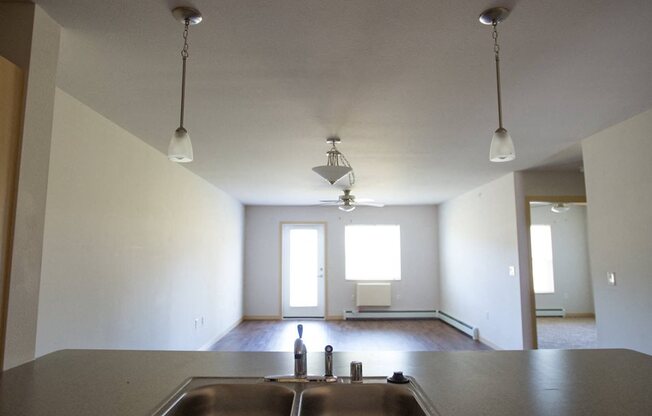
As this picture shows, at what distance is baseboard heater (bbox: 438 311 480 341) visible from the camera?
6109mm

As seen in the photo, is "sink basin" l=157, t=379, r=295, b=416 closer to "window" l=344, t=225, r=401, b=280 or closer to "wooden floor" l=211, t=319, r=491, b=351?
"wooden floor" l=211, t=319, r=491, b=351

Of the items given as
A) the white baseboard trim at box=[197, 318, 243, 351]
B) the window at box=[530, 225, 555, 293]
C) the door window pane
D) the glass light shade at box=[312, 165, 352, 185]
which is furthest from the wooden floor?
the glass light shade at box=[312, 165, 352, 185]

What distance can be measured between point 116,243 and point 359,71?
2.32 metres

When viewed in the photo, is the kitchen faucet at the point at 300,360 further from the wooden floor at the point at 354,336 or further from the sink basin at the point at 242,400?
the wooden floor at the point at 354,336

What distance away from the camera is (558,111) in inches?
111

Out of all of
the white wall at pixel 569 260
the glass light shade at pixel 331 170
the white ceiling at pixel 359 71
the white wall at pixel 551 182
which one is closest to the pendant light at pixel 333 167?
the glass light shade at pixel 331 170

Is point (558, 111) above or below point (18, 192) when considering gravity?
above

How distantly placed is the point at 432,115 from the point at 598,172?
5.71 ft

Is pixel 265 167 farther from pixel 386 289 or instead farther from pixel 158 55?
pixel 386 289

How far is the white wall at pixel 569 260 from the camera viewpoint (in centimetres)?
821

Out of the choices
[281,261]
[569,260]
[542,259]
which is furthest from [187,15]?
[569,260]

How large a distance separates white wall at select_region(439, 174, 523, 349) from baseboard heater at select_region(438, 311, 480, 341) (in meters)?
0.08

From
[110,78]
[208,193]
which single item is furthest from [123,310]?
[208,193]

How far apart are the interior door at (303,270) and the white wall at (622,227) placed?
5.36 meters
